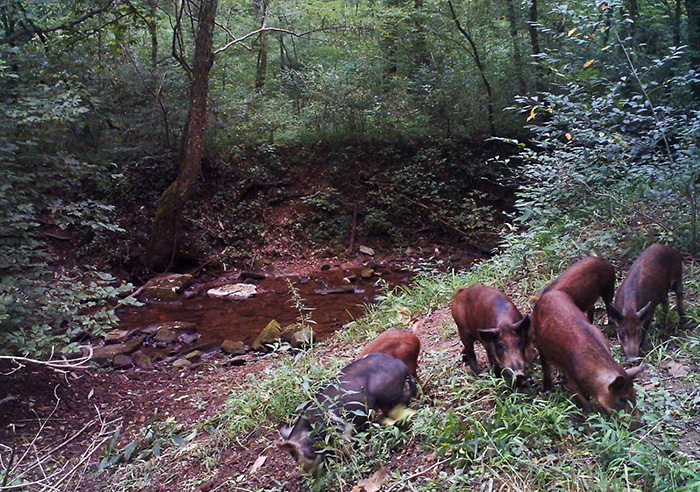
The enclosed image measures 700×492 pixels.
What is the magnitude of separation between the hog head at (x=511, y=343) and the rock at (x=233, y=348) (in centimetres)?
478

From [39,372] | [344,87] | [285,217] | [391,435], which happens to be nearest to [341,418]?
[391,435]

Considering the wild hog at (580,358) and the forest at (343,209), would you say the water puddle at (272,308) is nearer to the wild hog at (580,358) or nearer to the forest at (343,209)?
the forest at (343,209)

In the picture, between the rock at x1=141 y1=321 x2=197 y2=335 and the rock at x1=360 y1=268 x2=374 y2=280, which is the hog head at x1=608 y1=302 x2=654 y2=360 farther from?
the rock at x1=360 y1=268 x2=374 y2=280

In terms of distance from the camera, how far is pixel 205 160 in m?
13.3

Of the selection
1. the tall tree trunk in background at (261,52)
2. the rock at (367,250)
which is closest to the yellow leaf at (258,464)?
the rock at (367,250)

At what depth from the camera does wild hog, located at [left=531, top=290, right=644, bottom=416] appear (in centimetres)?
283

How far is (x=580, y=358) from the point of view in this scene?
9.84 ft

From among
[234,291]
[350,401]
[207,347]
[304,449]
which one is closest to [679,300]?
[350,401]

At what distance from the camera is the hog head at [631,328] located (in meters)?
3.60

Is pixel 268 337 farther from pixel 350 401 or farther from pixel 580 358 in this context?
pixel 580 358

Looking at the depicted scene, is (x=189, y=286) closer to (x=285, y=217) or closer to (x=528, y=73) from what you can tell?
(x=285, y=217)

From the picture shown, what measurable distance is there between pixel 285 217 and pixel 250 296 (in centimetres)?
342

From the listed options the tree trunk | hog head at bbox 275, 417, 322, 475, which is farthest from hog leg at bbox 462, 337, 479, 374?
the tree trunk

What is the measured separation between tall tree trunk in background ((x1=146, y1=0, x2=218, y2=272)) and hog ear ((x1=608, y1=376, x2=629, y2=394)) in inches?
379
